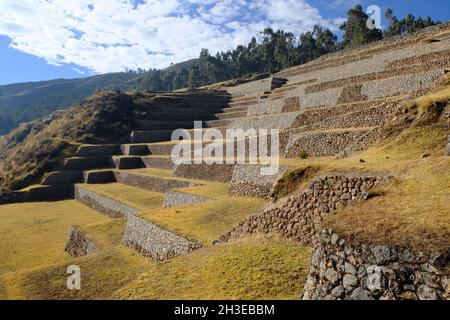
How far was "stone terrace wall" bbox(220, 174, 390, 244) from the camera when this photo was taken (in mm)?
7137

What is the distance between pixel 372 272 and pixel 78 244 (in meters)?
13.1

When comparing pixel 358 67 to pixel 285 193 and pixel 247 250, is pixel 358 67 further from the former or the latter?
pixel 247 250

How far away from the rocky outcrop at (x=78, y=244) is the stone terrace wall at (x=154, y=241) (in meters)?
2.06

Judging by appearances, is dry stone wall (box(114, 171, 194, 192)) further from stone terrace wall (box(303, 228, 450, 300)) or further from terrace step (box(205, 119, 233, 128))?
stone terrace wall (box(303, 228, 450, 300))

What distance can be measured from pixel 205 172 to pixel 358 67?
1388 centimetres

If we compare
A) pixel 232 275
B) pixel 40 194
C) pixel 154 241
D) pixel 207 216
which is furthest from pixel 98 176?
pixel 232 275

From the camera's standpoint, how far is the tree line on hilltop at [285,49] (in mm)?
53750

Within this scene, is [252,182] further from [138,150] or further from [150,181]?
[138,150]

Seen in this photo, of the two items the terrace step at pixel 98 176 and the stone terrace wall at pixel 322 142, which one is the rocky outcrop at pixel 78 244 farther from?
the terrace step at pixel 98 176

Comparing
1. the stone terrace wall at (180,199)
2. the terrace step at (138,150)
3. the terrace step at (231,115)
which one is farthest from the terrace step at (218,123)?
the stone terrace wall at (180,199)

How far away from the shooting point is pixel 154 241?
35.8ft

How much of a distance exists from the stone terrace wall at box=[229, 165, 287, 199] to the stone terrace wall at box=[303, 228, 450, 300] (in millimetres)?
6927

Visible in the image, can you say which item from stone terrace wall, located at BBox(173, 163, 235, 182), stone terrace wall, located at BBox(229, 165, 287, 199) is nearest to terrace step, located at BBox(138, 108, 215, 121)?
stone terrace wall, located at BBox(173, 163, 235, 182)

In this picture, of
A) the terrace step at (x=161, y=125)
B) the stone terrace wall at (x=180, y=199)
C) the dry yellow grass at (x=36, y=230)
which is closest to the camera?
the stone terrace wall at (x=180, y=199)
